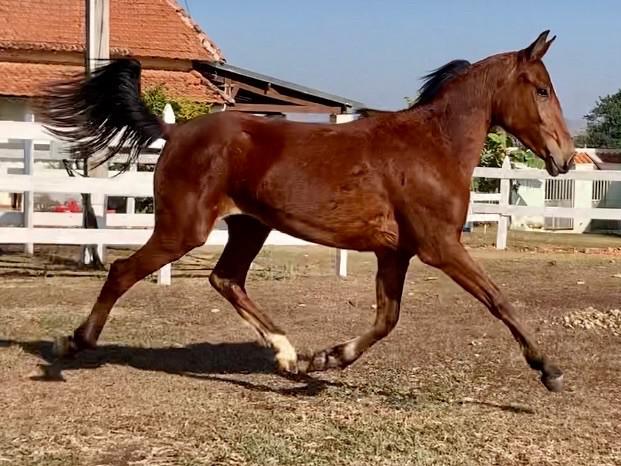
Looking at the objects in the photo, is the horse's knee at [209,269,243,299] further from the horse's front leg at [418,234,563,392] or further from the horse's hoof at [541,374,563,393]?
the horse's hoof at [541,374,563,393]

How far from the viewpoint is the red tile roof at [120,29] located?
2294 cm

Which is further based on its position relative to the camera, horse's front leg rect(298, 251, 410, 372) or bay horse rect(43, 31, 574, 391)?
horse's front leg rect(298, 251, 410, 372)

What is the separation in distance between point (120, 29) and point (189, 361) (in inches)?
759

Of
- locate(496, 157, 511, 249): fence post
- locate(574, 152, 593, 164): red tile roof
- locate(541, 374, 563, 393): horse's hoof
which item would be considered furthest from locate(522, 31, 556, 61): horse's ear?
locate(574, 152, 593, 164): red tile roof

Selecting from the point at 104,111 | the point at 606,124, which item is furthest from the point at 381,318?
the point at 606,124

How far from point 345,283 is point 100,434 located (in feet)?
20.5

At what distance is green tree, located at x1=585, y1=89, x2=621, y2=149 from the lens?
2329 inches

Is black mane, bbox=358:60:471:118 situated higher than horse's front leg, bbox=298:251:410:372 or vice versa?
black mane, bbox=358:60:471:118

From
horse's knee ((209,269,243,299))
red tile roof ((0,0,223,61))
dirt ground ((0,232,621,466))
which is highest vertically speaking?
red tile roof ((0,0,223,61))

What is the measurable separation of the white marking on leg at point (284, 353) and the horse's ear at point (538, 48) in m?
2.31

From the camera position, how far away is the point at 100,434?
15.6 ft

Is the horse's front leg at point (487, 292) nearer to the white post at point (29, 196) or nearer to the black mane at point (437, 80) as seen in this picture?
the black mane at point (437, 80)

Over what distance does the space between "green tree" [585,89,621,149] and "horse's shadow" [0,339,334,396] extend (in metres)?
54.3

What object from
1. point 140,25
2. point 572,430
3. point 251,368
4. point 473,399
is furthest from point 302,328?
point 140,25
